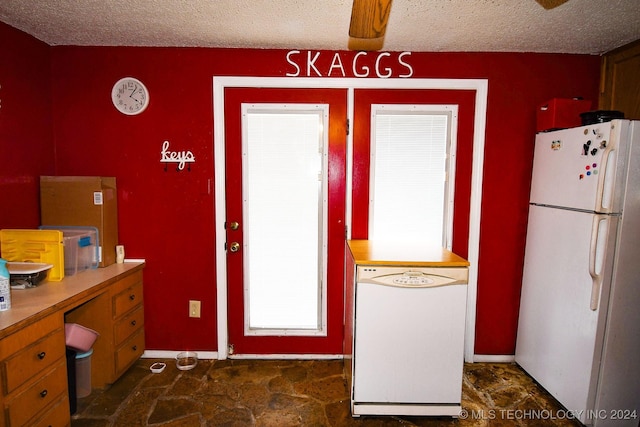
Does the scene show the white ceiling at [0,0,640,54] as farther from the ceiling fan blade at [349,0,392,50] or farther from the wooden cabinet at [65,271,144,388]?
the wooden cabinet at [65,271,144,388]

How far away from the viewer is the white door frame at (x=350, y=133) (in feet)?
7.77

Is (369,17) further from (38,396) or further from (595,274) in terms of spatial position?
(38,396)

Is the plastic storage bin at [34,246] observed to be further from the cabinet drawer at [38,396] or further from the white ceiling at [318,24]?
the white ceiling at [318,24]

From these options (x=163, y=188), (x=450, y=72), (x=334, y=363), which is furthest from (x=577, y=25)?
(x=163, y=188)

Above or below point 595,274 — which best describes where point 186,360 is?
below

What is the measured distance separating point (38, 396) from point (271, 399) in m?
1.22

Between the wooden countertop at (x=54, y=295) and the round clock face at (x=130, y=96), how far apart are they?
3.80 ft

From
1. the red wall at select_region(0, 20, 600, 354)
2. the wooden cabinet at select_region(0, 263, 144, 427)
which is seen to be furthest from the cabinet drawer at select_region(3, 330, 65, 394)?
the red wall at select_region(0, 20, 600, 354)

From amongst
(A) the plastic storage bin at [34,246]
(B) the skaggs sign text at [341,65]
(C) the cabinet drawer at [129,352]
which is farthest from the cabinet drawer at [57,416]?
(B) the skaggs sign text at [341,65]

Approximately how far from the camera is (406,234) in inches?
97.7

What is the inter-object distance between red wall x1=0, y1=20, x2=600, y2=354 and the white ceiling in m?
0.11

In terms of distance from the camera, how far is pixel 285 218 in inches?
97.5

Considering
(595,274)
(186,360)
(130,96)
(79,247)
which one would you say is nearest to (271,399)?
(186,360)

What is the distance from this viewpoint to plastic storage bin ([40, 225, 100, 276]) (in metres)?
2.07
